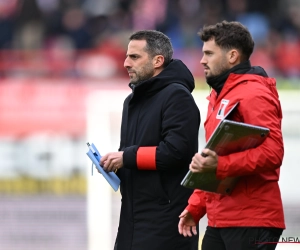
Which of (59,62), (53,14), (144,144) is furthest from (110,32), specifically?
(144,144)

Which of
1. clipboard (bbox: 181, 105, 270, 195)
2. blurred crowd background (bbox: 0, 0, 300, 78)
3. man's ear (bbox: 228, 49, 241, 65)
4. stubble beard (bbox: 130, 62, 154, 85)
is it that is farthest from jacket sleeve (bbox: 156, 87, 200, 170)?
blurred crowd background (bbox: 0, 0, 300, 78)

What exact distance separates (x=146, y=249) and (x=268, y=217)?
0.87m

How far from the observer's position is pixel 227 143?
12.0 feet

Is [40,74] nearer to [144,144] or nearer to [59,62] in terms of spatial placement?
[59,62]

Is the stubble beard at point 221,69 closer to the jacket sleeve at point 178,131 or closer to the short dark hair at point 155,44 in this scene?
the jacket sleeve at point 178,131

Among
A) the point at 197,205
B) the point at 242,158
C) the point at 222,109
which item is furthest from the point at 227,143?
the point at 197,205

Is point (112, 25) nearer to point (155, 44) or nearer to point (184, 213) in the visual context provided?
point (155, 44)

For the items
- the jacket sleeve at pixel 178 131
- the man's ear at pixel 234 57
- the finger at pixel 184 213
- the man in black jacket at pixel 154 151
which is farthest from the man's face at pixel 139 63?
the finger at pixel 184 213

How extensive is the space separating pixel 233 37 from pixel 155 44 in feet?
2.45

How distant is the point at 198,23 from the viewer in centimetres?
1079

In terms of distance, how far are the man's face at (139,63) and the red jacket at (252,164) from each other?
73 centimetres

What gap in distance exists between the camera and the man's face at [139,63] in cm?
451

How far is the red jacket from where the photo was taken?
3619mm

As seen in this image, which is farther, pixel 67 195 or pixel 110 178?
pixel 67 195
